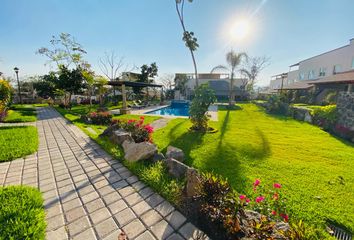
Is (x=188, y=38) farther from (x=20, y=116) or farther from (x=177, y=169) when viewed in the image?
(x=20, y=116)

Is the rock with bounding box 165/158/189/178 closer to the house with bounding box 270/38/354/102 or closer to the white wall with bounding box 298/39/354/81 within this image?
the house with bounding box 270/38/354/102

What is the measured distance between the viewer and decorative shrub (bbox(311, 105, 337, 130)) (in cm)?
789

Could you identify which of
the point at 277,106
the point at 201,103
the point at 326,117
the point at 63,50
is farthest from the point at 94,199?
the point at 63,50

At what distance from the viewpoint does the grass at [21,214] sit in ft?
5.63

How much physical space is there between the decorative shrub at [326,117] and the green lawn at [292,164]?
1.53 metres

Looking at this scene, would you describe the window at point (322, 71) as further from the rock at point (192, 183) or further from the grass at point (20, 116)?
the grass at point (20, 116)

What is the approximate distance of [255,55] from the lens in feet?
107

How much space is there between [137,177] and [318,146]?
21.6ft

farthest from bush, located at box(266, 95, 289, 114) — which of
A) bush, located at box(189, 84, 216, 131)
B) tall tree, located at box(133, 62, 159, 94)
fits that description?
tall tree, located at box(133, 62, 159, 94)

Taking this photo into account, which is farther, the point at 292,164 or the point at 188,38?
the point at 188,38

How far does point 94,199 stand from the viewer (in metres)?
2.56

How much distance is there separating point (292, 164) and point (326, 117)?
6.62 m

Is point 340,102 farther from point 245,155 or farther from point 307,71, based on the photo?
point 307,71

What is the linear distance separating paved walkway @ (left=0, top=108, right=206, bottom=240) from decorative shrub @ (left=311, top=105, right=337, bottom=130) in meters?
9.85
